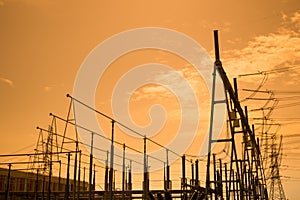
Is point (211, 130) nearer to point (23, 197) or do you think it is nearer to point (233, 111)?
point (233, 111)

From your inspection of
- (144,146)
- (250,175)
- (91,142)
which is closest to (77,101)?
(91,142)

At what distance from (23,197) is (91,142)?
46.0ft

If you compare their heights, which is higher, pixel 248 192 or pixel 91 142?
pixel 91 142

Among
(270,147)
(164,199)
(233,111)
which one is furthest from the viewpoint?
(270,147)

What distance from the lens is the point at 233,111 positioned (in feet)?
38.5

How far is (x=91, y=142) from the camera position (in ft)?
51.6

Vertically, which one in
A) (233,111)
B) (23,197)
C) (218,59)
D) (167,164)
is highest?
(218,59)

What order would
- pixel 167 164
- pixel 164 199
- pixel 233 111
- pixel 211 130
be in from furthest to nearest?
pixel 167 164
pixel 164 199
pixel 233 111
pixel 211 130

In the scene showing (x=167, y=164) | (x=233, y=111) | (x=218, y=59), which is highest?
(x=218, y=59)

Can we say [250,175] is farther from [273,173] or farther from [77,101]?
[273,173]

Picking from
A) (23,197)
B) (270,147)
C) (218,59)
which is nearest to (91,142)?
(218,59)

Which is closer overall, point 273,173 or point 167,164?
point 167,164

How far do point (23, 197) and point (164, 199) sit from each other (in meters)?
17.1

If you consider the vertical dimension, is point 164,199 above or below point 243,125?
below
